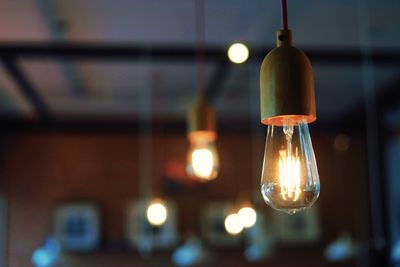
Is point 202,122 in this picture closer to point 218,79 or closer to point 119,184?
point 218,79

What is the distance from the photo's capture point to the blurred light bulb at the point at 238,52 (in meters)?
4.99

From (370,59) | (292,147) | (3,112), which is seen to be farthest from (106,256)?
(292,147)

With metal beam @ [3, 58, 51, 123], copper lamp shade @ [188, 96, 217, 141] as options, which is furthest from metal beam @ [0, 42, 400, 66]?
copper lamp shade @ [188, 96, 217, 141]

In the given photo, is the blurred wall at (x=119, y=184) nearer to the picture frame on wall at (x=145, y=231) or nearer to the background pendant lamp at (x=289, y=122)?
the picture frame on wall at (x=145, y=231)

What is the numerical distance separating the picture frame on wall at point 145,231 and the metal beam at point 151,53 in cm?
290

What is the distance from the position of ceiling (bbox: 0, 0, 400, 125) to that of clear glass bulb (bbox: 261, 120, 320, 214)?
3055 millimetres

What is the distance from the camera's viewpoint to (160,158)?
8.11 meters

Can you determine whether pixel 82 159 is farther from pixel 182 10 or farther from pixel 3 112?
pixel 182 10

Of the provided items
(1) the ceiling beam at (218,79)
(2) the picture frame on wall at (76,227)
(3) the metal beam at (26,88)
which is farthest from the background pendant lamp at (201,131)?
(2) the picture frame on wall at (76,227)

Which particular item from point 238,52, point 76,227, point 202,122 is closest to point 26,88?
point 76,227

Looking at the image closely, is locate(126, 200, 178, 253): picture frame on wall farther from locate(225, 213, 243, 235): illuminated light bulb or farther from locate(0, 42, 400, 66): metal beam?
locate(0, 42, 400, 66): metal beam

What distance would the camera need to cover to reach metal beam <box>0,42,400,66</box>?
200 inches

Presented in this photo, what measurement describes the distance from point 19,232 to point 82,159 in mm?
1123

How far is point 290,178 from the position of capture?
4.54ft
